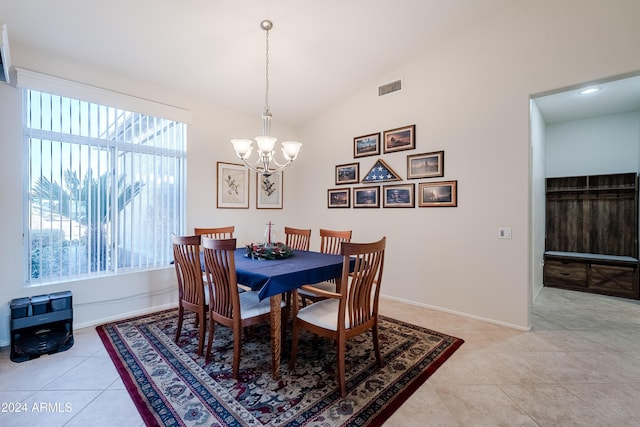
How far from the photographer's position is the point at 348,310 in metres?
2.04

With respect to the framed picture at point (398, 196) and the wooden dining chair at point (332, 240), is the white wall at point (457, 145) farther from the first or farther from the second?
the wooden dining chair at point (332, 240)

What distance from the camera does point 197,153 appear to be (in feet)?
13.1

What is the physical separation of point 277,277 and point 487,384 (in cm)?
173

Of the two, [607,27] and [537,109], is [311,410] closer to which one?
[607,27]

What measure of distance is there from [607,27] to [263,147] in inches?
131

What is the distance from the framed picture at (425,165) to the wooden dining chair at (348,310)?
1969 millimetres

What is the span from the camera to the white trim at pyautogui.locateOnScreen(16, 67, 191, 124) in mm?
2727

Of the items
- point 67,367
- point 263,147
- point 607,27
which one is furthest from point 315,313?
point 607,27

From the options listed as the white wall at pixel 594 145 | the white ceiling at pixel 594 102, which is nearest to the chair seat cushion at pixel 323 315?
the white ceiling at pixel 594 102

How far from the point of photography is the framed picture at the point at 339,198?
4631mm

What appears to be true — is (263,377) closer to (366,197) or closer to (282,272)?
(282,272)

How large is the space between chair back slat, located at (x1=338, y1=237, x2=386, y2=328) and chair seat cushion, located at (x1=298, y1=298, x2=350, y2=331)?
0.35ft

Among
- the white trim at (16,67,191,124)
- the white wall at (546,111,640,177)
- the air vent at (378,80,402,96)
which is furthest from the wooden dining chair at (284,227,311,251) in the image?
the white wall at (546,111,640,177)

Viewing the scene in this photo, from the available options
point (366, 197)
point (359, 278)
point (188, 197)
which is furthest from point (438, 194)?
point (188, 197)
